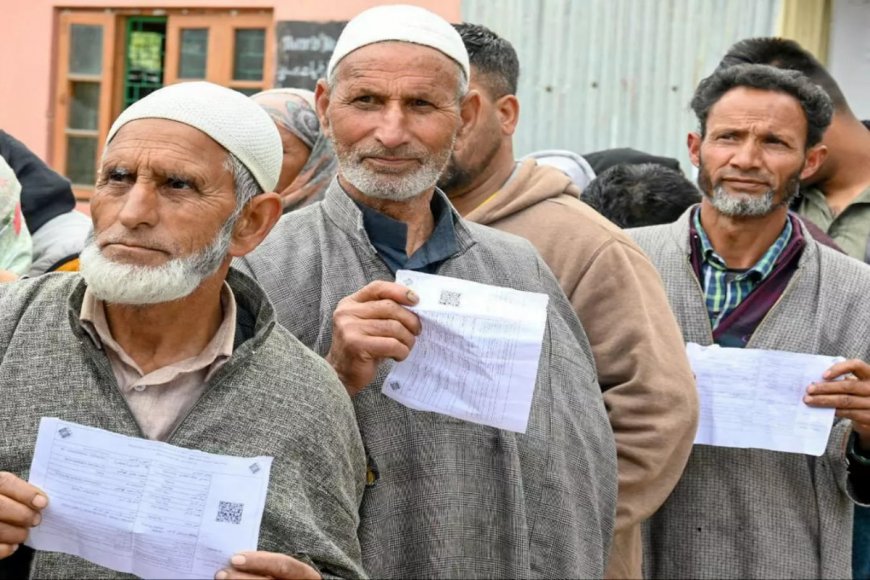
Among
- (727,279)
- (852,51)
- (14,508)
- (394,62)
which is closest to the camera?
(14,508)

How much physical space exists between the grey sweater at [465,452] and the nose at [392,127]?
6.6 inches

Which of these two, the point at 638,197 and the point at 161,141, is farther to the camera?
the point at 638,197

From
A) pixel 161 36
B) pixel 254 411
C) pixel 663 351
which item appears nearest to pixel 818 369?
pixel 663 351

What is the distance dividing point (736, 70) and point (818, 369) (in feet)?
3.45

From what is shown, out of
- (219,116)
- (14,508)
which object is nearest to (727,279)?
(219,116)

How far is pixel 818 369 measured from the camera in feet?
12.6

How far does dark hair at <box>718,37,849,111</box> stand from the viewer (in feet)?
17.4

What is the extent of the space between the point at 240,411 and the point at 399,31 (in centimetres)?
110

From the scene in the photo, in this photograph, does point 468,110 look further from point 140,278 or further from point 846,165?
point 846,165

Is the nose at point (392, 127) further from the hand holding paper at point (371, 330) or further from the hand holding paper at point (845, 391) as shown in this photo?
the hand holding paper at point (845, 391)

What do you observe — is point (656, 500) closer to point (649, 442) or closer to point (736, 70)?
point (649, 442)

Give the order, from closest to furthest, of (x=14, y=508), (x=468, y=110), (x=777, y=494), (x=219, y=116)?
(x=14, y=508)
(x=219, y=116)
(x=468, y=110)
(x=777, y=494)

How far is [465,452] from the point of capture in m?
3.13

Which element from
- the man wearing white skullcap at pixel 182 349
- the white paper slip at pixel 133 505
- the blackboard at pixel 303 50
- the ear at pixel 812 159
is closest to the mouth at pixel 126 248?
the man wearing white skullcap at pixel 182 349
